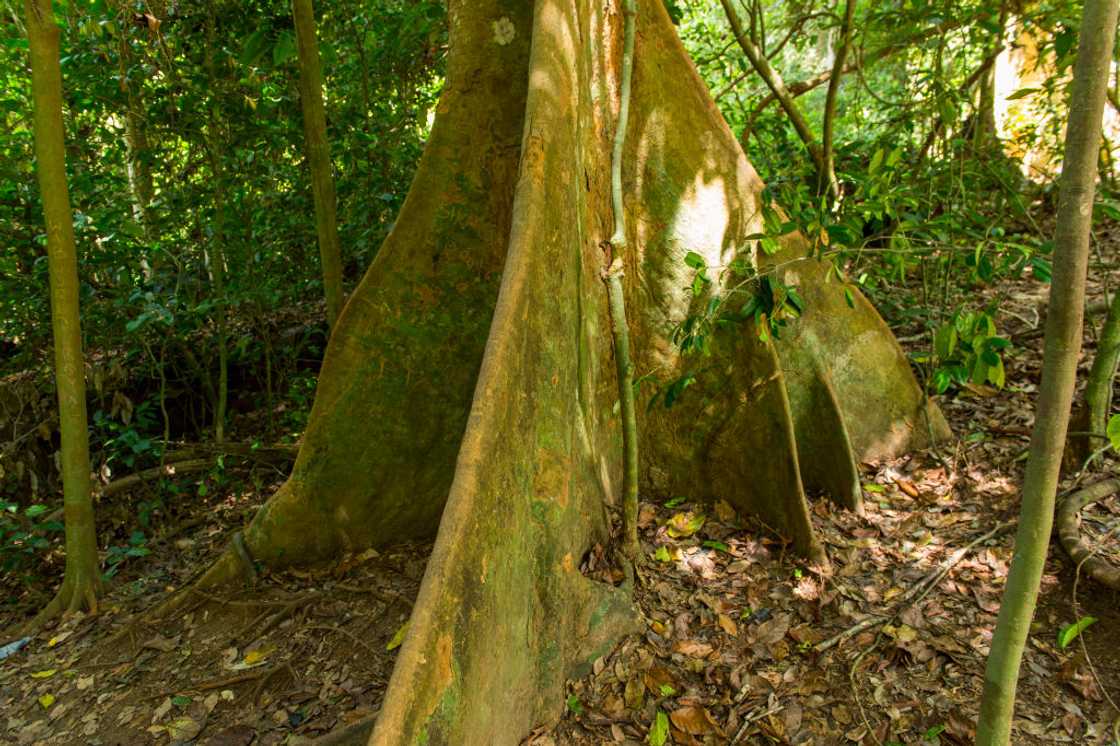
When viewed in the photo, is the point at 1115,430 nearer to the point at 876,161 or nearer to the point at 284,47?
the point at 876,161

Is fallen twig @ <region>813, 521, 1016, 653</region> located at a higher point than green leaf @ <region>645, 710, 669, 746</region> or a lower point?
higher

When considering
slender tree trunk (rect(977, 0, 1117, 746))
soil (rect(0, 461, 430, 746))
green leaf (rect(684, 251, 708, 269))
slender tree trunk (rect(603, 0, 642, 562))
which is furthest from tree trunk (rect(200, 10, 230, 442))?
slender tree trunk (rect(977, 0, 1117, 746))

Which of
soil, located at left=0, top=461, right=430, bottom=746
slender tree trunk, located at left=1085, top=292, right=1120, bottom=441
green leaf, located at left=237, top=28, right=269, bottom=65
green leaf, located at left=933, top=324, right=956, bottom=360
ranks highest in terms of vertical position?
green leaf, located at left=237, top=28, right=269, bottom=65

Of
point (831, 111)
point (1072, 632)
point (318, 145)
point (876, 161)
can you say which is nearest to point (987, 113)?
point (831, 111)

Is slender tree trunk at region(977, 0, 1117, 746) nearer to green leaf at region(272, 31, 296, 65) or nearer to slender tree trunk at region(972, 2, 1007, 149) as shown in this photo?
slender tree trunk at region(972, 2, 1007, 149)

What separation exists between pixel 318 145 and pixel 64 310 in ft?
5.49

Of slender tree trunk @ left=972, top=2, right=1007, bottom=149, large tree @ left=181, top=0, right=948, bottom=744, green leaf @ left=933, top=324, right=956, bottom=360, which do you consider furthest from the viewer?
slender tree trunk @ left=972, top=2, right=1007, bottom=149

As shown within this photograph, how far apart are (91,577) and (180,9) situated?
11.0 feet

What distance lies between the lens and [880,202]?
2.74 meters

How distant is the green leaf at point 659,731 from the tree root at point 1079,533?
1.62 metres

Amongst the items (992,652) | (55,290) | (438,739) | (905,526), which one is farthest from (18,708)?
(905,526)

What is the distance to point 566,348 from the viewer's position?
2.61 m

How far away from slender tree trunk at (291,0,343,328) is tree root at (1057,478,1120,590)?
4.05 meters

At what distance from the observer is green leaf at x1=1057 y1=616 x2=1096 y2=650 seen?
8.11 ft
